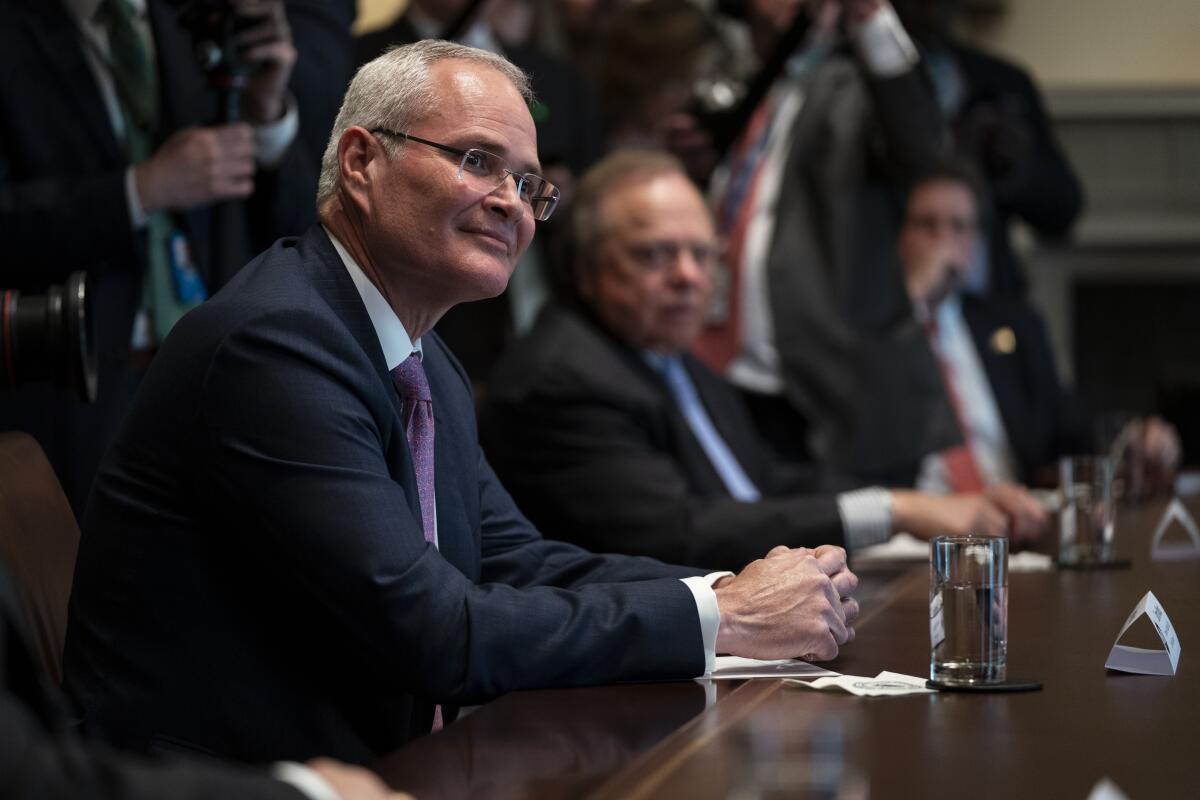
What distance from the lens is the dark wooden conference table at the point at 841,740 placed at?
3.45 feet

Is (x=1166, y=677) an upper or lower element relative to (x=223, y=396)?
lower

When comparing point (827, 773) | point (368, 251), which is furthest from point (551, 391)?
point (827, 773)

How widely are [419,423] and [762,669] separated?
1.40ft

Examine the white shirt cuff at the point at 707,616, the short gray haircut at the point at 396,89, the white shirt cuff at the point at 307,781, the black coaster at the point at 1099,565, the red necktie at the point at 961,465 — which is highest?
the short gray haircut at the point at 396,89

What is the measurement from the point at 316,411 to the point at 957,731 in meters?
0.61

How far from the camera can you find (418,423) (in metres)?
1.62

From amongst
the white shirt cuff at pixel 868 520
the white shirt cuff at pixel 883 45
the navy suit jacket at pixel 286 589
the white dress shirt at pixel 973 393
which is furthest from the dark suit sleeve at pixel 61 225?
the white dress shirt at pixel 973 393

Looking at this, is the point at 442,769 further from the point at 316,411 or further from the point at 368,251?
the point at 368,251

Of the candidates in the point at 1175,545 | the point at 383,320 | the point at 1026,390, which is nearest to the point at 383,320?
the point at 383,320

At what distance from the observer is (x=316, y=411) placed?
1.40 meters

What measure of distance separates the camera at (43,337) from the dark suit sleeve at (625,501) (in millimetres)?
861

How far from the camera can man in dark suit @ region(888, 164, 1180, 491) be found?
12.9 feet

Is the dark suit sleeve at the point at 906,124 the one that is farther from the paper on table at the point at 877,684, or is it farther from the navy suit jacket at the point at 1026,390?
the paper on table at the point at 877,684

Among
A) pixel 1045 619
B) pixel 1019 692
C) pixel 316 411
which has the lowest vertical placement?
pixel 1045 619
